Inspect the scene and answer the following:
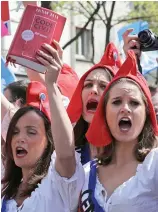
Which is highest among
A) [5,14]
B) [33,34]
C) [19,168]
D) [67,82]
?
[5,14]

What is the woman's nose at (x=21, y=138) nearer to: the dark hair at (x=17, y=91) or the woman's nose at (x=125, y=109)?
the woman's nose at (x=125, y=109)

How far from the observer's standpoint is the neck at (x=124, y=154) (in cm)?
274

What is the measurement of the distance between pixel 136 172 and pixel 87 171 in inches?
10.3

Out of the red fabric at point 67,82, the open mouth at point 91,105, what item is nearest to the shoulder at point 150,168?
the open mouth at point 91,105

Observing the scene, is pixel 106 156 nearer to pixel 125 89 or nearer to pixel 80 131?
pixel 125 89

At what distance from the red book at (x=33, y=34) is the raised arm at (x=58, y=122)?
0.04 meters

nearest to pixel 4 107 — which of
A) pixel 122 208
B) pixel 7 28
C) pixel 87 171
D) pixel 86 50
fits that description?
pixel 87 171

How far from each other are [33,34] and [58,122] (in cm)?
42

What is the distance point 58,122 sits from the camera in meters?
2.59

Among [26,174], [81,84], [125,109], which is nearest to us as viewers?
[125,109]

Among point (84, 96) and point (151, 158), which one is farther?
point (84, 96)

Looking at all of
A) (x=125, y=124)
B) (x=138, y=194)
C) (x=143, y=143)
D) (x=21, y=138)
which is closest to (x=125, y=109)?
(x=125, y=124)

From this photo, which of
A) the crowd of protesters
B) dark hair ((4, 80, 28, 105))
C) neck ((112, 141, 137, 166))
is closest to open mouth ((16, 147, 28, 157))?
the crowd of protesters

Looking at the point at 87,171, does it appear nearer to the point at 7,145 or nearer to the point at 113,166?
the point at 113,166
